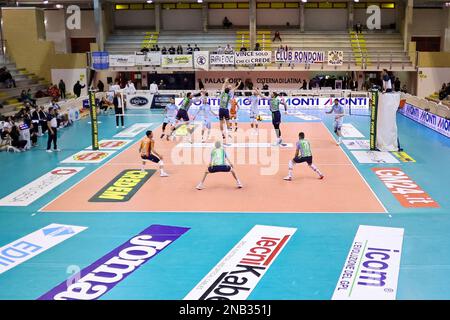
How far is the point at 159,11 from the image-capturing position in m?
45.4

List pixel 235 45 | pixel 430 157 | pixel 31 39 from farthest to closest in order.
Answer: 1. pixel 235 45
2. pixel 31 39
3. pixel 430 157

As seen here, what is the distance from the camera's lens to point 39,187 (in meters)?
15.2

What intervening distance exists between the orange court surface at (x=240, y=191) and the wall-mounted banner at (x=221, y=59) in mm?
19813

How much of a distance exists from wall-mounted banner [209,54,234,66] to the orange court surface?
65.0ft

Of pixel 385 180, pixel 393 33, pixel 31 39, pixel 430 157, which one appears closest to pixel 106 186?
pixel 385 180

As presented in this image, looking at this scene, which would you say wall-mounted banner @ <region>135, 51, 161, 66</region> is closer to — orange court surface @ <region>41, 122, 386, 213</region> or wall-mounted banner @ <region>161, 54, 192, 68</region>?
wall-mounted banner @ <region>161, 54, 192, 68</region>

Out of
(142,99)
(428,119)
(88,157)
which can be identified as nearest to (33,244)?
(88,157)

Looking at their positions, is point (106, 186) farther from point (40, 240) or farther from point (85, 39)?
point (85, 39)

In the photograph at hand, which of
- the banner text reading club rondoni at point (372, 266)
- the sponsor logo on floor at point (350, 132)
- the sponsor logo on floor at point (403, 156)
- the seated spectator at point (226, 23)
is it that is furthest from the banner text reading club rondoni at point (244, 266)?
the seated spectator at point (226, 23)

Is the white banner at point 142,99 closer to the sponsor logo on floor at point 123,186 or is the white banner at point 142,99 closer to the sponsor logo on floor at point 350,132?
the sponsor logo on floor at point 350,132

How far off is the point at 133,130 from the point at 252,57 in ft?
46.9

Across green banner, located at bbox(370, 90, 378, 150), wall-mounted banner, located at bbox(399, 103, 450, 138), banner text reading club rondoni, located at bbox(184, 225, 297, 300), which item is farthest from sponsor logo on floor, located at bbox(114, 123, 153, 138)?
wall-mounted banner, located at bbox(399, 103, 450, 138)

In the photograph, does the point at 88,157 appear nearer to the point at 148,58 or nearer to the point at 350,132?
the point at 350,132

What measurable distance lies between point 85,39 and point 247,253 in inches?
1604
